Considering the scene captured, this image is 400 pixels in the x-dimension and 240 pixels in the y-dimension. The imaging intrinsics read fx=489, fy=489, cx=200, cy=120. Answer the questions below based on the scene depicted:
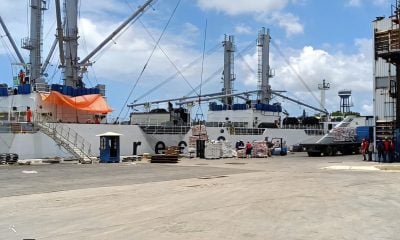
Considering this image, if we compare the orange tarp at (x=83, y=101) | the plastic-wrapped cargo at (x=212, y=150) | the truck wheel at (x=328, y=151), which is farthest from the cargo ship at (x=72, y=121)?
the truck wheel at (x=328, y=151)

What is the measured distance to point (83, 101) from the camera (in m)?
46.6

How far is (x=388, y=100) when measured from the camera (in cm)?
3675

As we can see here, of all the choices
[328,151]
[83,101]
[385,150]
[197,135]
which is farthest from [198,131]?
[385,150]

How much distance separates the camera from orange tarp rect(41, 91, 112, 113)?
45.0m

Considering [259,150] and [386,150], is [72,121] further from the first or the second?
[386,150]

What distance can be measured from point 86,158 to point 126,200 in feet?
77.5

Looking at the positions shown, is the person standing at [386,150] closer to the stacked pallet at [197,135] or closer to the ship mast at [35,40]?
the stacked pallet at [197,135]

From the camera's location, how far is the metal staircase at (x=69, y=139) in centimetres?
3853

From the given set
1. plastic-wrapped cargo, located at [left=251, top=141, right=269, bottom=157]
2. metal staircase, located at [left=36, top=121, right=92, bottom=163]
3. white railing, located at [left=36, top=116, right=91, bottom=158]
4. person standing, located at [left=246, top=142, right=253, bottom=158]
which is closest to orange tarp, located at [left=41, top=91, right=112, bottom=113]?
white railing, located at [left=36, top=116, right=91, bottom=158]

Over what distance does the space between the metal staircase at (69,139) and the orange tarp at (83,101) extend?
4.20 m

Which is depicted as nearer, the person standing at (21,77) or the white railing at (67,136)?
the white railing at (67,136)

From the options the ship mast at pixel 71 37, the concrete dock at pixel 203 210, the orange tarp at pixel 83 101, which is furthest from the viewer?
the ship mast at pixel 71 37

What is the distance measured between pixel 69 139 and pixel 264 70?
4565cm

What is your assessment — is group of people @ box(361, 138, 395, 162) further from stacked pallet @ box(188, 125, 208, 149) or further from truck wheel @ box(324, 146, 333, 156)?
stacked pallet @ box(188, 125, 208, 149)
